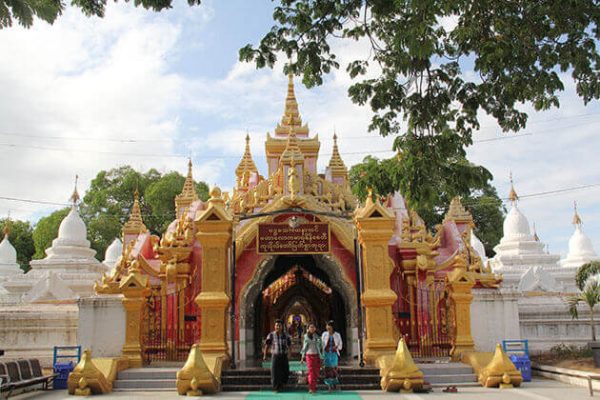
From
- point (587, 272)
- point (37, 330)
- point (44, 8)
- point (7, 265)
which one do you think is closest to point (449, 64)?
point (44, 8)

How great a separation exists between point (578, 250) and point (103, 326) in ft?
77.0

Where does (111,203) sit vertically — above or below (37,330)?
above

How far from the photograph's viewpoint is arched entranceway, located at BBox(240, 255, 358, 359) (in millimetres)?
13758

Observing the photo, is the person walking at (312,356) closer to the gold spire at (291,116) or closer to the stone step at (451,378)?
the stone step at (451,378)

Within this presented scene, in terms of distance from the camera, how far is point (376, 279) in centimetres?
1222

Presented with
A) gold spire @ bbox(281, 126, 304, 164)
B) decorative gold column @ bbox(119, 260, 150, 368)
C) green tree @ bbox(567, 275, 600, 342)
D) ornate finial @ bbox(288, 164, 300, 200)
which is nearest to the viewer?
decorative gold column @ bbox(119, 260, 150, 368)

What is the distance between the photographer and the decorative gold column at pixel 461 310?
12.2 meters

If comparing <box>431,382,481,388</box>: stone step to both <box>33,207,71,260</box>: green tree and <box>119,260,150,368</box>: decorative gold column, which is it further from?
<box>33,207,71,260</box>: green tree

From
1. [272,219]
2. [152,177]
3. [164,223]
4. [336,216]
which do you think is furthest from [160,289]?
[152,177]

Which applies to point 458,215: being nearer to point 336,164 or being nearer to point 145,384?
point 336,164

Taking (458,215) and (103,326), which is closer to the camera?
(103,326)

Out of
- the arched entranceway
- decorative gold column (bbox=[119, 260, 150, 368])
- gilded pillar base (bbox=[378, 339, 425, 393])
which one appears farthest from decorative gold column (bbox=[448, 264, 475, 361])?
decorative gold column (bbox=[119, 260, 150, 368])

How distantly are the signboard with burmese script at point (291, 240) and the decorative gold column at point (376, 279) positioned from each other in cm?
96

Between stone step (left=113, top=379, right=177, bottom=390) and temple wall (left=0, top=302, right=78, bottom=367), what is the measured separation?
209 inches
